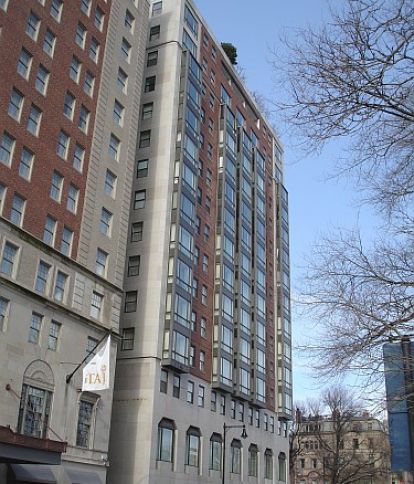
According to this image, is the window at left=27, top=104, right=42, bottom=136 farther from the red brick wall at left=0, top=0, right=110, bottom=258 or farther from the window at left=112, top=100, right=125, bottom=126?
the window at left=112, top=100, right=125, bottom=126

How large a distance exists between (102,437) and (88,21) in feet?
101

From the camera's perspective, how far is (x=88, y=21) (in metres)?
47.0

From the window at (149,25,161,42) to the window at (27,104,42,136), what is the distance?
26.0 metres

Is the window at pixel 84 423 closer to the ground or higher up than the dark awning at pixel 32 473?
higher up

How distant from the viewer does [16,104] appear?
38.6 metres

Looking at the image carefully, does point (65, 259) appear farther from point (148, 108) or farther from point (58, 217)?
point (148, 108)

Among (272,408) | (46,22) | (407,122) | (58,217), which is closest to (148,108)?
(46,22)

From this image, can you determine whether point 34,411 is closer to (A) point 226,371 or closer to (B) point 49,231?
(B) point 49,231

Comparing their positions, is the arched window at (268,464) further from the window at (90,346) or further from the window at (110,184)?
the window at (110,184)

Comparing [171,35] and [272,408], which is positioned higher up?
[171,35]

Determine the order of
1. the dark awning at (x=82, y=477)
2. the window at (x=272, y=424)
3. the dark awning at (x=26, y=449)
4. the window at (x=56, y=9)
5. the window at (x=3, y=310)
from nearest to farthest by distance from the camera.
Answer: the dark awning at (x=26, y=449) < the window at (x=3, y=310) < the dark awning at (x=82, y=477) < the window at (x=56, y=9) < the window at (x=272, y=424)

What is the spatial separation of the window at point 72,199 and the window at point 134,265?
11516mm

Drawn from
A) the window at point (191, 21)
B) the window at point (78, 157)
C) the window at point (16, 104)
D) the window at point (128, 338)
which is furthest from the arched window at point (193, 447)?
the window at point (191, 21)

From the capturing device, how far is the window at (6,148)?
120 ft
